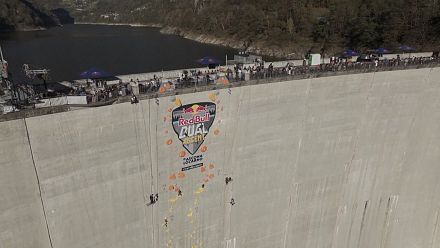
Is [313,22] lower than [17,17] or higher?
higher

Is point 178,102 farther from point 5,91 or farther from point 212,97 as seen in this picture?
point 5,91

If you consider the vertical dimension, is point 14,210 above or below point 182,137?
below

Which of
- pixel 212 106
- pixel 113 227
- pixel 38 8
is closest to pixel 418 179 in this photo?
pixel 212 106

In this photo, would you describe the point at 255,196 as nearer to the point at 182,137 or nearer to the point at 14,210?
the point at 182,137

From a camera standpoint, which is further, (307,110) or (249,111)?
Result: (307,110)

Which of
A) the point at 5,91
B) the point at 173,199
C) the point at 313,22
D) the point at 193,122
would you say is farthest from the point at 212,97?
the point at 313,22

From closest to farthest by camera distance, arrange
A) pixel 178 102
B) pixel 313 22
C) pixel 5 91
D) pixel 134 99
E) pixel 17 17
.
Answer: pixel 5 91 → pixel 134 99 → pixel 178 102 → pixel 313 22 → pixel 17 17
